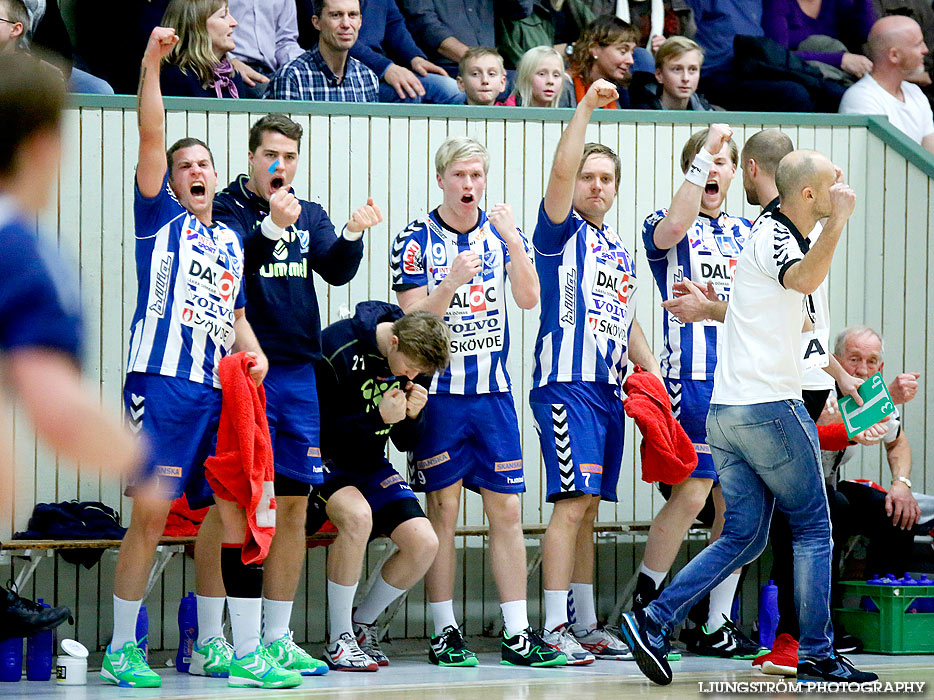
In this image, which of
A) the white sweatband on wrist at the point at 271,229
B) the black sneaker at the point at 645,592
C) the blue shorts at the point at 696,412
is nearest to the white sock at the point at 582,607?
the black sneaker at the point at 645,592

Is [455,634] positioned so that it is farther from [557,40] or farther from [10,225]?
[557,40]

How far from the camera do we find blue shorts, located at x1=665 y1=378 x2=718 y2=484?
579 centimetres

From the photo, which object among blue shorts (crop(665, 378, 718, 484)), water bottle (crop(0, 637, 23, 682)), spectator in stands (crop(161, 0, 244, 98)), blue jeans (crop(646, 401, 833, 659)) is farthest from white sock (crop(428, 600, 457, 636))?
spectator in stands (crop(161, 0, 244, 98))

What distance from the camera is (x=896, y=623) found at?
5.83 meters

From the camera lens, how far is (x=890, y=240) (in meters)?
7.39

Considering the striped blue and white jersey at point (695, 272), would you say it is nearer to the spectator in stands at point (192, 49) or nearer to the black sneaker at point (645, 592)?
the black sneaker at point (645, 592)

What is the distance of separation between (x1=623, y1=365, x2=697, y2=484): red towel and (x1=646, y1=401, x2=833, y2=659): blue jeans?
848 millimetres

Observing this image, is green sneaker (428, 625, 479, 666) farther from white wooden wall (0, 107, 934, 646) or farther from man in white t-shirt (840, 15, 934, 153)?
man in white t-shirt (840, 15, 934, 153)

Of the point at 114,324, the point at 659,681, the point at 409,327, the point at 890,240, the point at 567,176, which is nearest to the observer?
the point at 659,681

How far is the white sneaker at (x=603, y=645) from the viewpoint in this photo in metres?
5.76

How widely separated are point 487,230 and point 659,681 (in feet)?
7.10

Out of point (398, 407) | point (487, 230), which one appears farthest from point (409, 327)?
point (487, 230)

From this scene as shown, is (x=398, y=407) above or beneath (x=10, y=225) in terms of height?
beneath

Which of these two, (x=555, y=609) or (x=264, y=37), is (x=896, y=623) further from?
(x=264, y=37)
